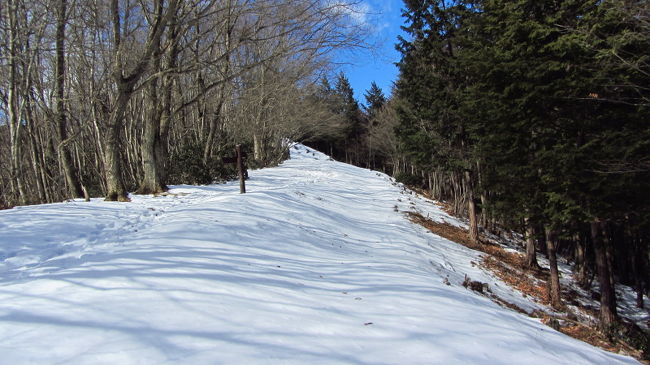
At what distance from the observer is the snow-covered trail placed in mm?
2545

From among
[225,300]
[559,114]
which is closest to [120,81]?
[225,300]

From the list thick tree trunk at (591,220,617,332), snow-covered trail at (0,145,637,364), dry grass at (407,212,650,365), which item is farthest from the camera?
thick tree trunk at (591,220,617,332)

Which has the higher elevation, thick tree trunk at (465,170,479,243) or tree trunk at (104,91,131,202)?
tree trunk at (104,91,131,202)

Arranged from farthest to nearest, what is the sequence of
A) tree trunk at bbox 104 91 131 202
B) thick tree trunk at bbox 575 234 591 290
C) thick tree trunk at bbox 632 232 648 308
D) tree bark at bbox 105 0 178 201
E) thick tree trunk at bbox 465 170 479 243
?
thick tree trunk at bbox 632 232 648 308, thick tree trunk at bbox 465 170 479 243, thick tree trunk at bbox 575 234 591 290, tree trunk at bbox 104 91 131 202, tree bark at bbox 105 0 178 201

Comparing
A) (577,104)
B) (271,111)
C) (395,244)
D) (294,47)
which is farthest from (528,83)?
(271,111)

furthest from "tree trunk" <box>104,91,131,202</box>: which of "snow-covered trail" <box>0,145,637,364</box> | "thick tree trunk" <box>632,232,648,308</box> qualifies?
"thick tree trunk" <box>632,232,648,308</box>

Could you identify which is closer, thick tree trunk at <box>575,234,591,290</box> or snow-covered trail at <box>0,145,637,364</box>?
snow-covered trail at <box>0,145,637,364</box>

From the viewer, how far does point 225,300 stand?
3377mm

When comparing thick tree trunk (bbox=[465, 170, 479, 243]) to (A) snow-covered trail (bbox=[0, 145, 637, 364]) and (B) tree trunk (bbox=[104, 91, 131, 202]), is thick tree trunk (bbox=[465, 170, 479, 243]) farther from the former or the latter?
(B) tree trunk (bbox=[104, 91, 131, 202])

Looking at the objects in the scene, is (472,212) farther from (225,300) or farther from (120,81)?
(120,81)

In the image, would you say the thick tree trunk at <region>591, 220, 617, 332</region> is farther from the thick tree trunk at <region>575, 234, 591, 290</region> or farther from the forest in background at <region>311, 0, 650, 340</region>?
the thick tree trunk at <region>575, 234, 591, 290</region>

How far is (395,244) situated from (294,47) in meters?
5.42

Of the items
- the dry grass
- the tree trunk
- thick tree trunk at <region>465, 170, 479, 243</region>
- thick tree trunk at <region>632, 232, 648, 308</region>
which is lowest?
thick tree trunk at <region>632, 232, 648, 308</region>

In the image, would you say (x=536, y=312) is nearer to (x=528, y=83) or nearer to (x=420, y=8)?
(x=528, y=83)
